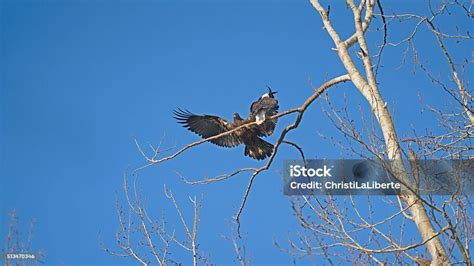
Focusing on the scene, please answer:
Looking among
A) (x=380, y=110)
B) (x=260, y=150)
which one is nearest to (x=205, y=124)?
(x=260, y=150)

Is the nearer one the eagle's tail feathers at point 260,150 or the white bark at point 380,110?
the white bark at point 380,110

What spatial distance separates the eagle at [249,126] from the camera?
575 cm

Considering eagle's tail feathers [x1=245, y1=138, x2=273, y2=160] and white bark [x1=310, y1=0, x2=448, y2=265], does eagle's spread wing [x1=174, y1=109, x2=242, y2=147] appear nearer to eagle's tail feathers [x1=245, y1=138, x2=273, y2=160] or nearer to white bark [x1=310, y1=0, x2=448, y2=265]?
eagle's tail feathers [x1=245, y1=138, x2=273, y2=160]

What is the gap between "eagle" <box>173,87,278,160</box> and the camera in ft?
18.9

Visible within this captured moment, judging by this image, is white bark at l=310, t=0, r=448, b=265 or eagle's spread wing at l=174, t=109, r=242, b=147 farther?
eagle's spread wing at l=174, t=109, r=242, b=147

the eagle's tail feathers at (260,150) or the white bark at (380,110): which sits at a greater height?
the eagle's tail feathers at (260,150)

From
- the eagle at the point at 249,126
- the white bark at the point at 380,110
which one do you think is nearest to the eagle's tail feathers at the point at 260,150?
Answer: the eagle at the point at 249,126

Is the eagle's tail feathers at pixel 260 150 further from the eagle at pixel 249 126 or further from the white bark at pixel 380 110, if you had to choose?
the white bark at pixel 380 110

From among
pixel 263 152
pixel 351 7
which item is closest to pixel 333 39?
pixel 351 7

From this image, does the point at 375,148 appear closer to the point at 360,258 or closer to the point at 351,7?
the point at 360,258

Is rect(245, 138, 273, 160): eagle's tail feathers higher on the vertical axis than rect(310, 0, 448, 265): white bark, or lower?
higher

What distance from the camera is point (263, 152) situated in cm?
624

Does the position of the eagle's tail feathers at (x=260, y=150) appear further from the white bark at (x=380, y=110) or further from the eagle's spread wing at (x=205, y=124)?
the white bark at (x=380, y=110)

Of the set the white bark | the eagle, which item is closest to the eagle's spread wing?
the eagle
